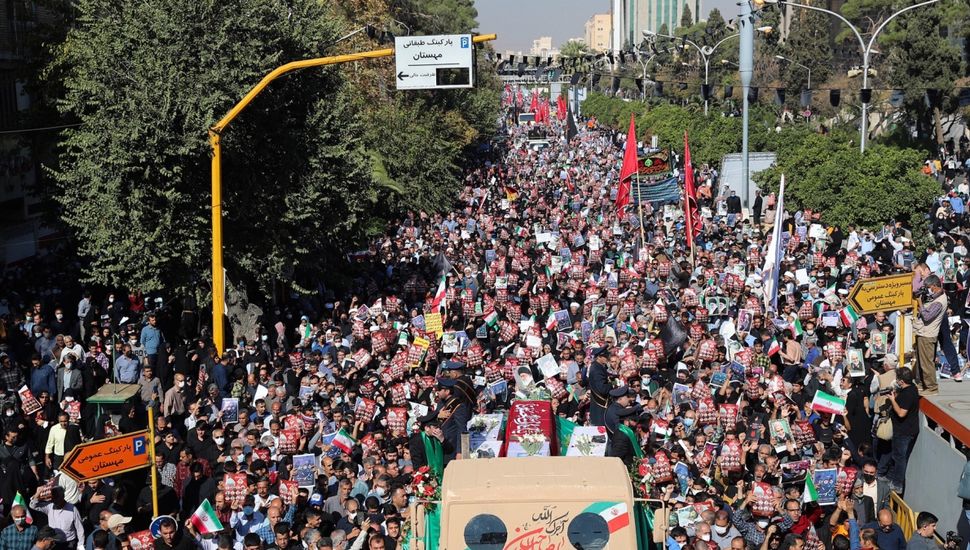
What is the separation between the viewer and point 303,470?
462 inches

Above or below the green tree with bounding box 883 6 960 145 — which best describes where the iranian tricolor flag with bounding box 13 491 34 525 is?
below

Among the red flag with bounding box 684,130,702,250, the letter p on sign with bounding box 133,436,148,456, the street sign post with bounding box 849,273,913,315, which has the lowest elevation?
the letter p on sign with bounding box 133,436,148,456

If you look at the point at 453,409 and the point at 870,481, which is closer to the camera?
the point at 870,481

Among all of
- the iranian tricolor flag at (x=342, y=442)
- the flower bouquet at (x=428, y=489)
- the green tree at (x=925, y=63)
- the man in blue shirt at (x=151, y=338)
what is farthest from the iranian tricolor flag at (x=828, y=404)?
the green tree at (x=925, y=63)

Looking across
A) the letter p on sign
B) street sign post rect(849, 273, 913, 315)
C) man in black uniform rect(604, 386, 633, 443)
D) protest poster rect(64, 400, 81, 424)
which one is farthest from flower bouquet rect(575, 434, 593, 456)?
protest poster rect(64, 400, 81, 424)

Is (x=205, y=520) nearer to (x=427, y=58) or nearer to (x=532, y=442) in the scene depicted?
(x=532, y=442)

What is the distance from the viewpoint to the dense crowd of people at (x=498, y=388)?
10.5 meters

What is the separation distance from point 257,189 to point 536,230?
11.6 metres

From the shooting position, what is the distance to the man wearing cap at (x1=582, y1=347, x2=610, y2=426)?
13.7 m

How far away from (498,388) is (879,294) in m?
4.74

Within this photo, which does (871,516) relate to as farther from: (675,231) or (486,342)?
(675,231)

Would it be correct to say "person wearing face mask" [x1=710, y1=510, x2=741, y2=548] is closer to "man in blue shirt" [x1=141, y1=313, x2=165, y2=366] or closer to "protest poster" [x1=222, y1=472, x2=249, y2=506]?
"protest poster" [x1=222, y1=472, x2=249, y2=506]

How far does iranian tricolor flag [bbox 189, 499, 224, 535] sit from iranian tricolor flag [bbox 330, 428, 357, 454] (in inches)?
91.1

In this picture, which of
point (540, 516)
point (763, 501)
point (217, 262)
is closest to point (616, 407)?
point (763, 501)
